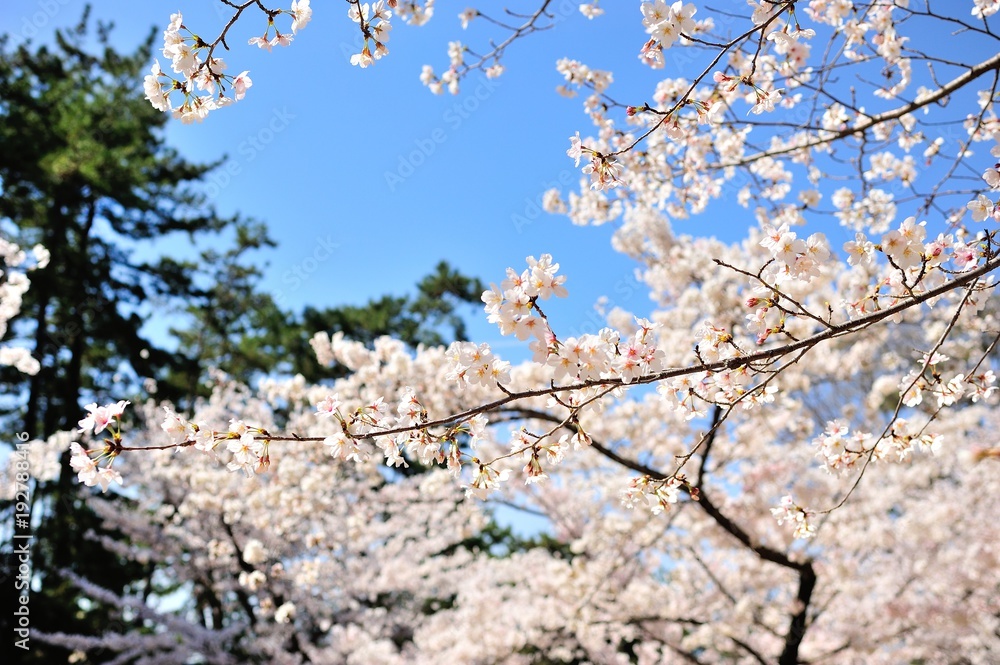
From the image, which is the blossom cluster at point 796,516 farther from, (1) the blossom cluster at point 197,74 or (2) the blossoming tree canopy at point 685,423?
(1) the blossom cluster at point 197,74

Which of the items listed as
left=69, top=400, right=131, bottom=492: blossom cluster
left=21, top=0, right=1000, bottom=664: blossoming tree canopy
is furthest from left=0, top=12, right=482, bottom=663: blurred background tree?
left=69, top=400, right=131, bottom=492: blossom cluster

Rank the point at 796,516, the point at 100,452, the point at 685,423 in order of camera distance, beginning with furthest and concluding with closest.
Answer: the point at 685,423
the point at 796,516
the point at 100,452

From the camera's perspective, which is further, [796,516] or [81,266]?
[81,266]

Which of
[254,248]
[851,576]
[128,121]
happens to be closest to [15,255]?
[128,121]

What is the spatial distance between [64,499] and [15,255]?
6.07 meters

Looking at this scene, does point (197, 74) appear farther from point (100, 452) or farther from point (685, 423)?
point (685, 423)

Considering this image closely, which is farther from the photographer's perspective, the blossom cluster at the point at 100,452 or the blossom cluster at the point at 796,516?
the blossom cluster at the point at 796,516

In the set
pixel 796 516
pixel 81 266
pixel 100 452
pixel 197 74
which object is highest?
pixel 81 266

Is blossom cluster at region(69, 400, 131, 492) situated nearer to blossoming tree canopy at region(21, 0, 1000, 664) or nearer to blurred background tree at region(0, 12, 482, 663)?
blossoming tree canopy at region(21, 0, 1000, 664)

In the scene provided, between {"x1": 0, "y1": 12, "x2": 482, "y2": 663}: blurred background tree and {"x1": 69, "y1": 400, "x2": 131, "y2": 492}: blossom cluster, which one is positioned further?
{"x1": 0, "y1": 12, "x2": 482, "y2": 663}: blurred background tree

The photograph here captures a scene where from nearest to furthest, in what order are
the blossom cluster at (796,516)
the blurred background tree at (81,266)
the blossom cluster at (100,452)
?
the blossom cluster at (100,452) < the blossom cluster at (796,516) < the blurred background tree at (81,266)

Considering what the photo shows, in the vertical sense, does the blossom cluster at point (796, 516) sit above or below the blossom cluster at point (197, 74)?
below

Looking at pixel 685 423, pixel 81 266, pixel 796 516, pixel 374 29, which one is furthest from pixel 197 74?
pixel 81 266

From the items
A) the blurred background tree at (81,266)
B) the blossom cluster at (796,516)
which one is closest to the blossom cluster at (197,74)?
the blossom cluster at (796,516)
